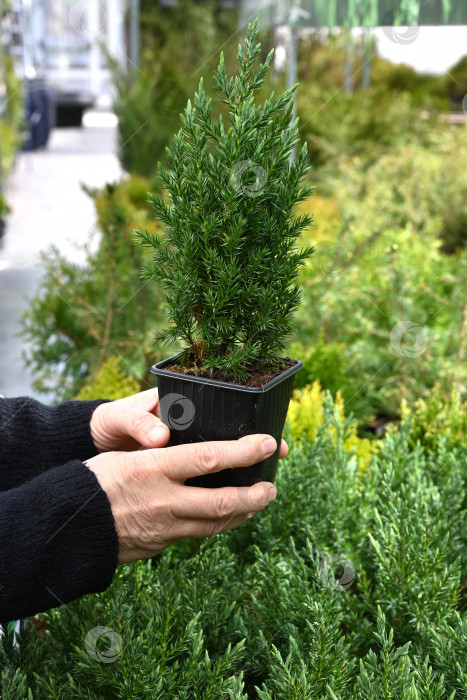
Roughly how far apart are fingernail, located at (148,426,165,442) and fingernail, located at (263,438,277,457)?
217mm

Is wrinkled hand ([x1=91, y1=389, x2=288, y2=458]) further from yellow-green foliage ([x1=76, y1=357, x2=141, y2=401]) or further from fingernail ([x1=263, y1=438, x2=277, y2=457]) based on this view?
yellow-green foliage ([x1=76, y1=357, x2=141, y2=401])

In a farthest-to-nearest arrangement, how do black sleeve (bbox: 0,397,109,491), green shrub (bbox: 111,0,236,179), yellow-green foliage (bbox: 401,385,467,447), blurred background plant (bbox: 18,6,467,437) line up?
green shrub (bbox: 111,0,236,179), blurred background plant (bbox: 18,6,467,437), yellow-green foliage (bbox: 401,385,467,447), black sleeve (bbox: 0,397,109,491)

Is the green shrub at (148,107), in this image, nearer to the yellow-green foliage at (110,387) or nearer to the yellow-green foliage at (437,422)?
the yellow-green foliage at (110,387)

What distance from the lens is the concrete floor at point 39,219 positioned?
531cm

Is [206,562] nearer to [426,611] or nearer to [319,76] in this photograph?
[426,611]

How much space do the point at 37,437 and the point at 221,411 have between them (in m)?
0.61

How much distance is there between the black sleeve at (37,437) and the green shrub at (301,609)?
32 centimetres

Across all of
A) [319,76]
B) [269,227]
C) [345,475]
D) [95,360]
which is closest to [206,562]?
[345,475]

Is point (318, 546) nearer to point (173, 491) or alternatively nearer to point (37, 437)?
point (173, 491)

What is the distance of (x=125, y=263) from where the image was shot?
314cm

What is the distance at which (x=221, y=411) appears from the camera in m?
1.24

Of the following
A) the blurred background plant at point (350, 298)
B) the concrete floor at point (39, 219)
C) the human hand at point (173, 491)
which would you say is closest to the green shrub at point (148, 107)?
the blurred background plant at point (350, 298)

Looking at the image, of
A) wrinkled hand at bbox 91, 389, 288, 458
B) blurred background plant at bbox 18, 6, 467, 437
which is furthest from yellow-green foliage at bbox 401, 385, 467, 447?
wrinkled hand at bbox 91, 389, 288, 458

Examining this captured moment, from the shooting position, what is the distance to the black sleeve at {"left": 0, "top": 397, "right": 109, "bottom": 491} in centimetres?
163
